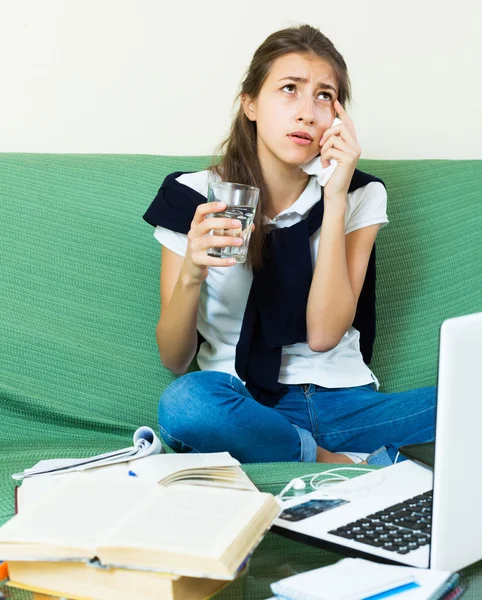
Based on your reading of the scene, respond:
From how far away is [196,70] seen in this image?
82.9 inches

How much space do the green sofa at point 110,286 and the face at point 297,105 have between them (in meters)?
0.26

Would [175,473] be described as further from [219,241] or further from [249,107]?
[249,107]

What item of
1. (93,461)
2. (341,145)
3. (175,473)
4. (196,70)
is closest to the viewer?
(175,473)

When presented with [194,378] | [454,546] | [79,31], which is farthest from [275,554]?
[79,31]

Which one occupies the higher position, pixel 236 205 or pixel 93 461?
pixel 236 205

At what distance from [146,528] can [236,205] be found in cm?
67

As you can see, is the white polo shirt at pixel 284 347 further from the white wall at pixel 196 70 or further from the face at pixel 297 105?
the white wall at pixel 196 70

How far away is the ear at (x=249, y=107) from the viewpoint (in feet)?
5.74

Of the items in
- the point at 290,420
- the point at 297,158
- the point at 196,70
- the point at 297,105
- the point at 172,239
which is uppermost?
the point at 196,70

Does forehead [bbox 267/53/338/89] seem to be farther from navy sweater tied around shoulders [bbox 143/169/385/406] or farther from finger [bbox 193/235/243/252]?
finger [bbox 193/235/243/252]

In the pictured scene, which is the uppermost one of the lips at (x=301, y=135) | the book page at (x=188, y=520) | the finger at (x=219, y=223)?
the lips at (x=301, y=135)

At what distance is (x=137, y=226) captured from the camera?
1778 millimetres

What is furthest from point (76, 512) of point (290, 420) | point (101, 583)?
point (290, 420)

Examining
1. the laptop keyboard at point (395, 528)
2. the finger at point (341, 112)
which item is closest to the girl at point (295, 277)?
the finger at point (341, 112)
